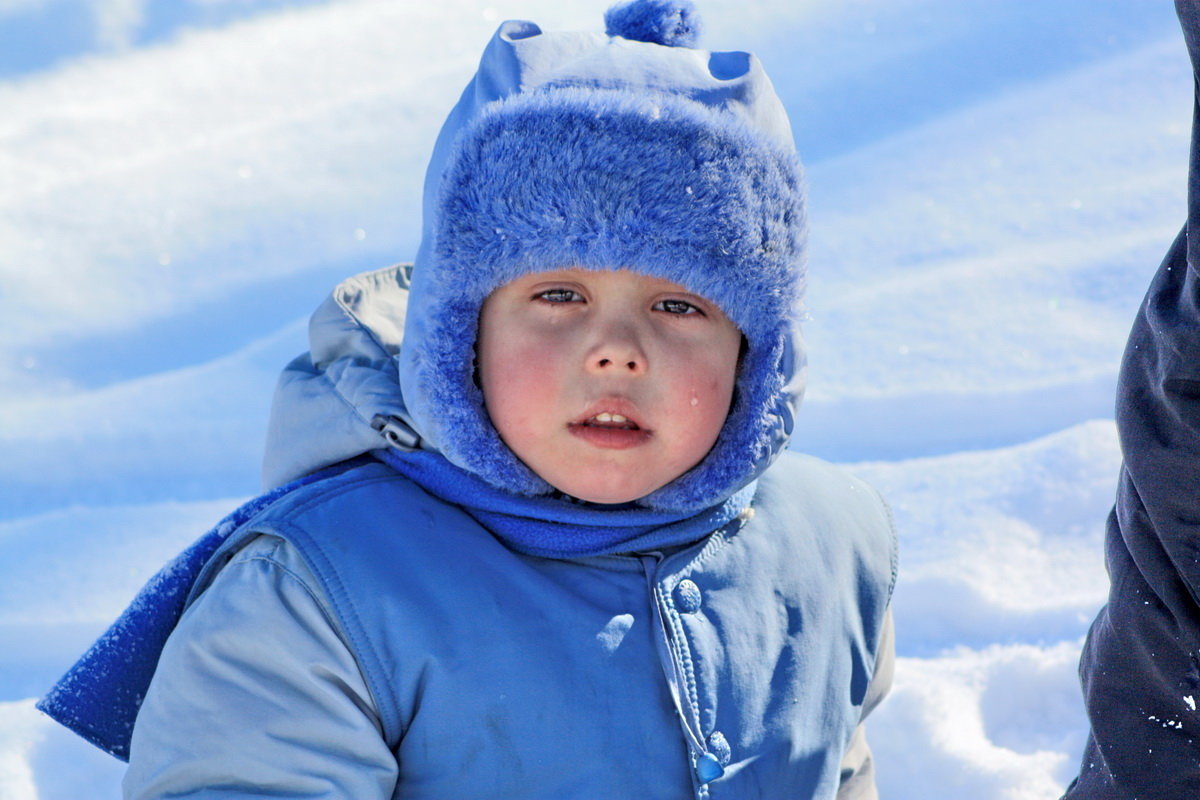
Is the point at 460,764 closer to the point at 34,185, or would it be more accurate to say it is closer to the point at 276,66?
the point at 34,185

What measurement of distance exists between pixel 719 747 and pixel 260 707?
1.44 ft

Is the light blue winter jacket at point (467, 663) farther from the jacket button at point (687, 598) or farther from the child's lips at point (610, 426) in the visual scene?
the child's lips at point (610, 426)

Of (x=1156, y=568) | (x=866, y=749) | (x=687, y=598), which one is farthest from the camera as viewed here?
(x=866, y=749)

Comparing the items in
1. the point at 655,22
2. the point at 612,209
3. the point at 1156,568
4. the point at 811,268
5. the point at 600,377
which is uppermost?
the point at 655,22

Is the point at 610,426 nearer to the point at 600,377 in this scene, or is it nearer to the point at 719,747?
the point at 600,377

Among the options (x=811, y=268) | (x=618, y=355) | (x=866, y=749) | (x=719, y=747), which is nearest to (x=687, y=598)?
(x=719, y=747)

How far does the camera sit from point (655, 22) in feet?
4.87

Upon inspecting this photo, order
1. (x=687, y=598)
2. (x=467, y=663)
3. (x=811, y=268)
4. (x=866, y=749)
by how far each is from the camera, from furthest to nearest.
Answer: (x=811, y=268), (x=866, y=749), (x=687, y=598), (x=467, y=663)

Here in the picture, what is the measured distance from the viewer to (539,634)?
1334 millimetres

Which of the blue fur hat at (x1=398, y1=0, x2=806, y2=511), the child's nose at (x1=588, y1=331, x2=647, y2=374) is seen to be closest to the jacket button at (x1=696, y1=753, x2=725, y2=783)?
the blue fur hat at (x1=398, y1=0, x2=806, y2=511)

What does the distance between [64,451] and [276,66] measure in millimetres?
1424

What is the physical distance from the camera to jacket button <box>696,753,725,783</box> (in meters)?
1.33

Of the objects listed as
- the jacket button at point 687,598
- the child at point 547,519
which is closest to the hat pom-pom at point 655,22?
the child at point 547,519

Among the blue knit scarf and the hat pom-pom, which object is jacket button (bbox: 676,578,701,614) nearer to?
the blue knit scarf
